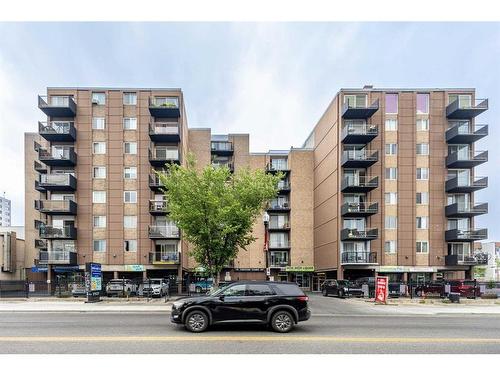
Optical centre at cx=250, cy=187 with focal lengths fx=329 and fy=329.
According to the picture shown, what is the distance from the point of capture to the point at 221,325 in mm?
12047

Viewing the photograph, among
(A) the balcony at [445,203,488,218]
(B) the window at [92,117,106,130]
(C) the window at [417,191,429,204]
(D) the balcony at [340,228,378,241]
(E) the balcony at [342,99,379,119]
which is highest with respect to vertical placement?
(E) the balcony at [342,99,379,119]

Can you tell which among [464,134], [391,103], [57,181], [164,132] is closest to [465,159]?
[464,134]

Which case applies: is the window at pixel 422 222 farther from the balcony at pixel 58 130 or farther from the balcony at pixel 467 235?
the balcony at pixel 58 130

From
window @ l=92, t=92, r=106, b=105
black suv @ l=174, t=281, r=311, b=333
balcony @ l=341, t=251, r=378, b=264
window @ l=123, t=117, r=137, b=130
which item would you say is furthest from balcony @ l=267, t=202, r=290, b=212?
black suv @ l=174, t=281, r=311, b=333

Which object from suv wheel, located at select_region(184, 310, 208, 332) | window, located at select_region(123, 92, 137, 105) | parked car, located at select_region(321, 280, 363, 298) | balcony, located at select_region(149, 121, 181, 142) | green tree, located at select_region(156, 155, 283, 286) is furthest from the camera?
window, located at select_region(123, 92, 137, 105)

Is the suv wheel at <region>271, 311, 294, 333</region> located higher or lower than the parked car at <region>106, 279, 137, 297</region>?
higher

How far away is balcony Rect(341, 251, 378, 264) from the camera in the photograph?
35188mm

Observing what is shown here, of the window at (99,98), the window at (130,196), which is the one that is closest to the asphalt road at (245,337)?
the window at (130,196)

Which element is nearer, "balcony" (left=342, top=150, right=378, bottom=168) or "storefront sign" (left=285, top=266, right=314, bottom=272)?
"balcony" (left=342, top=150, right=378, bottom=168)

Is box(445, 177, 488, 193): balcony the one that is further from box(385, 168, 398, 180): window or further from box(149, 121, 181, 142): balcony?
box(149, 121, 181, 142): balcony

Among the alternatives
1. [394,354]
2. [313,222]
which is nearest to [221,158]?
[313,222]

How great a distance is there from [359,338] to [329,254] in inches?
1175

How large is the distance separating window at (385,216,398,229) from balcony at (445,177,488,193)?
6.87 m

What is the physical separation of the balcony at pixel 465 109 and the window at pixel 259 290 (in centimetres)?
3514
